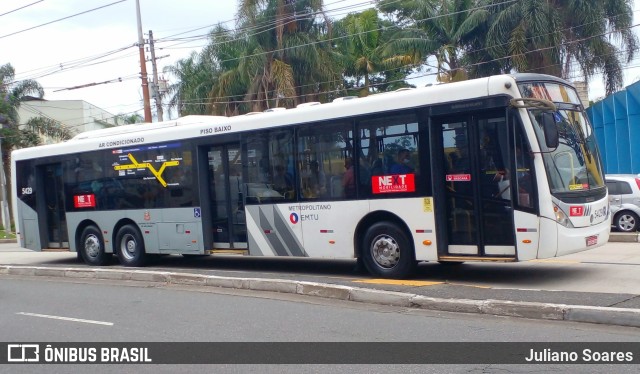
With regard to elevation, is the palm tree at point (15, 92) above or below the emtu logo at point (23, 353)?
above

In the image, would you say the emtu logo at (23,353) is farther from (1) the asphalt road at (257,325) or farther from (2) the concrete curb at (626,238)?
(2) the concrete curb at (626,238)

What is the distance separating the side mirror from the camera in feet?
35.0

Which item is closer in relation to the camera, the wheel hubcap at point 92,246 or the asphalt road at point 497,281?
the asphalt road at point 497,281

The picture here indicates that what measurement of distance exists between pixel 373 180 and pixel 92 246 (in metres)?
8.71

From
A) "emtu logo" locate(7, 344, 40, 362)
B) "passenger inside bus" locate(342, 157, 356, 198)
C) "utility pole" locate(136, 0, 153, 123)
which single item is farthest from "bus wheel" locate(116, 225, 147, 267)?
"utility pole" locate(136, 0, 153, 123)

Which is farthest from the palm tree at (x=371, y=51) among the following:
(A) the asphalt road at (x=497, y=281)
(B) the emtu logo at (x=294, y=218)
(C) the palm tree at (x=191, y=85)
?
(B) the emtu logo at (x=294, y=218)

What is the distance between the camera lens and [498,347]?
7.59m

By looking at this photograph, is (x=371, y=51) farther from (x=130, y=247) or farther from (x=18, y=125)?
(x=130, y=247)

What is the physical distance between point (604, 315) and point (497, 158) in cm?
329

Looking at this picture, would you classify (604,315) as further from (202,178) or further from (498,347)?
(202,178)

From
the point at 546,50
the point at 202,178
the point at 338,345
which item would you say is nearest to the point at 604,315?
the point at 338,345

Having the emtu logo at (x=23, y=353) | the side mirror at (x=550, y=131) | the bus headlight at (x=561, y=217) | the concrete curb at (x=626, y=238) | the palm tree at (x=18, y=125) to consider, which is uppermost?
the palm tree at (x=18, y=125)

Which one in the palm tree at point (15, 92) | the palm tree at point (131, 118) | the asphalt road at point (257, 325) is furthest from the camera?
the palm tree at point (131, 118)

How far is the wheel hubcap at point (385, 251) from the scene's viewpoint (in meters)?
12.3
